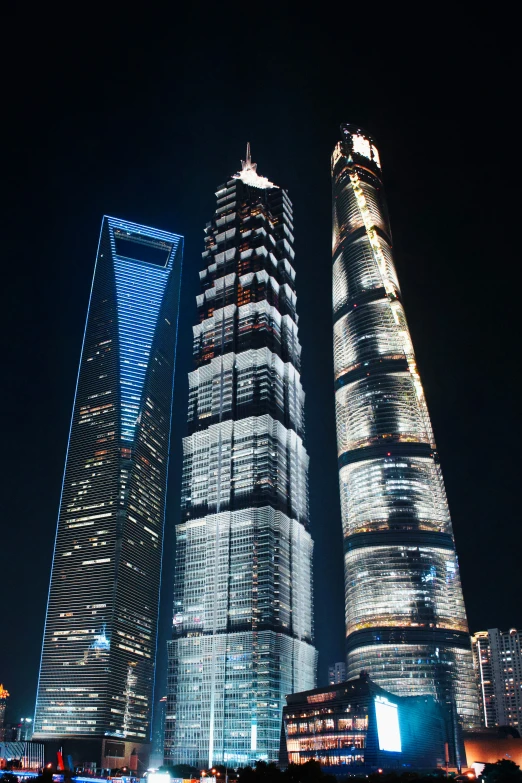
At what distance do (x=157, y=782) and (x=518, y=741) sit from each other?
122m

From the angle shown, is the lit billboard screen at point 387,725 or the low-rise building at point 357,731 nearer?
the low-rise building at point 357,731

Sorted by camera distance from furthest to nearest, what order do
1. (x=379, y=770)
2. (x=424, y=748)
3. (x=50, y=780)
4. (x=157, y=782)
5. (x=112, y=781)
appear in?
(x=424, y=748), (x=379, y=770), (x=112, y=781), (x=157, y=782), (x=50, y=780)

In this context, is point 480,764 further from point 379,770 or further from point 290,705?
point 290,705

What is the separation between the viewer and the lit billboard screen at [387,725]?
173750 mm

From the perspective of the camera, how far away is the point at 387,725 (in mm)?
178875

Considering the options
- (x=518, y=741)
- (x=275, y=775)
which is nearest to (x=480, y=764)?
(x=518, y=741)

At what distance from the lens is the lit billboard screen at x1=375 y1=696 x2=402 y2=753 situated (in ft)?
570

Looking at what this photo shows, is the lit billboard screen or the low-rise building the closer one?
the low-rise building

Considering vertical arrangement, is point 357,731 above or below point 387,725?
below

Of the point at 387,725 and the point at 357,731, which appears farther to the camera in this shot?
the point at 387,725

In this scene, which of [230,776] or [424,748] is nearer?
[230,776]

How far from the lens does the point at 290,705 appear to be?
192 metres

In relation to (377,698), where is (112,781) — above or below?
below

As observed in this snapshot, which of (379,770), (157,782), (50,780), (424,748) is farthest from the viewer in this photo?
(424,748)
